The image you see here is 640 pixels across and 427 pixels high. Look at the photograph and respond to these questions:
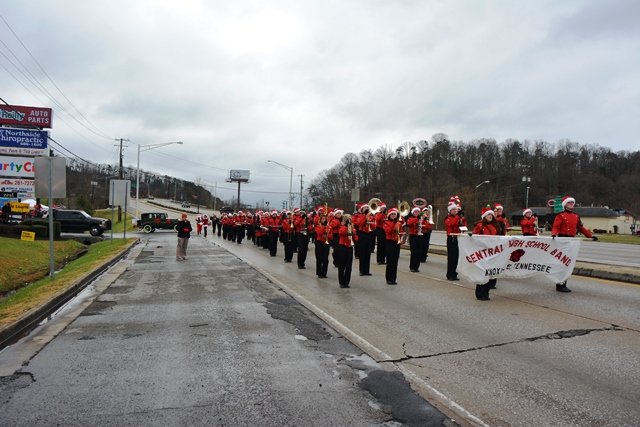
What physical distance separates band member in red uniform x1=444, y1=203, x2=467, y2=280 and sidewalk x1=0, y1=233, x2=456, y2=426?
493 centimetres

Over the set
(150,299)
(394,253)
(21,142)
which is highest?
(21,142)

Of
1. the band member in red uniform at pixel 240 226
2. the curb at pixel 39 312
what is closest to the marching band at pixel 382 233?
the curb at pixel 39 312

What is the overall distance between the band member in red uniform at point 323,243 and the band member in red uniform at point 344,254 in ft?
2.45

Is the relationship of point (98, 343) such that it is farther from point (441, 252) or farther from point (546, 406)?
point (441, 252)

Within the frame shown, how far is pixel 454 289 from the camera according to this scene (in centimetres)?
974

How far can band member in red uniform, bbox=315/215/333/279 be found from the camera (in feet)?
38.3

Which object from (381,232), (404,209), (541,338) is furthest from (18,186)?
(541,338)

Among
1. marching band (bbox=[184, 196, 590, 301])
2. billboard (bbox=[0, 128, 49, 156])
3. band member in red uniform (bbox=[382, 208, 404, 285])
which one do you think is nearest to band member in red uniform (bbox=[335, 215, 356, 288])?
marching band (bbox=[184, 196, 590, 301])

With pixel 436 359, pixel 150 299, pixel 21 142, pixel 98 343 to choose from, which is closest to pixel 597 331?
pixel 436 359

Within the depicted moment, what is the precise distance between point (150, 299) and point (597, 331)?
770cm

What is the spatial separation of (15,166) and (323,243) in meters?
41.4

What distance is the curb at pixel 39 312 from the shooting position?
20.6 feet

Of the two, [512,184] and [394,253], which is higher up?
[512,184]

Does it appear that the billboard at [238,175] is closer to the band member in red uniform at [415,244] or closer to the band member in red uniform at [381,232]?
the band member in red uniform at [381,232]
